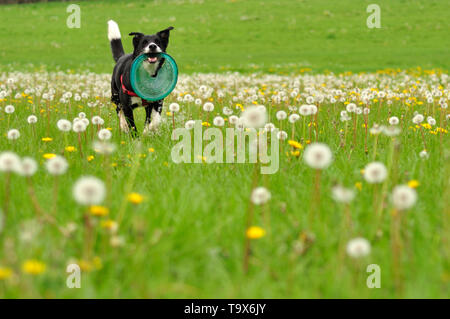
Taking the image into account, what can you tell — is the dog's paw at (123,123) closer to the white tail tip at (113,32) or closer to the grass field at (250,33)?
the white tail tip at (113,32)

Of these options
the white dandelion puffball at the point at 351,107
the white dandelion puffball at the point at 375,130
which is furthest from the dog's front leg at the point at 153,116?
the white dandelion puffball at the point at 375,130

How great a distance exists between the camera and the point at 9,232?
8.36ft

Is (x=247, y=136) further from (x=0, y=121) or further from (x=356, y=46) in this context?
(x=356, y=46)

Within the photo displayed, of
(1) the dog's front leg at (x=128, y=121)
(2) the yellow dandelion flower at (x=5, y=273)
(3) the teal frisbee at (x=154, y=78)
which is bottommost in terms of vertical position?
(2) the yellow dandelion flower at (x=5, y=273)

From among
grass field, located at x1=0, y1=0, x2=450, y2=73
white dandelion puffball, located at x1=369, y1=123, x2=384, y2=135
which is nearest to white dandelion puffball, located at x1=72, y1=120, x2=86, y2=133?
white dandelion puffball, located at x1=369, y1=123, x2=384, y2=135

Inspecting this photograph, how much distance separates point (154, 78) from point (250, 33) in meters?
26.1

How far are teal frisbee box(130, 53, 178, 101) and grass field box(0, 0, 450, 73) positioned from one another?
12.0m

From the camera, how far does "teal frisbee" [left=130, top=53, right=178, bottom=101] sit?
5.54 metres

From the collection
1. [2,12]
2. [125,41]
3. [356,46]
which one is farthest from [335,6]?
[2,12]

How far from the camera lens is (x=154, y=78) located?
19.1 feet

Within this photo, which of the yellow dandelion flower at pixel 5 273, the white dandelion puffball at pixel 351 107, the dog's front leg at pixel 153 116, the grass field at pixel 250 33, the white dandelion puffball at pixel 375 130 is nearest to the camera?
the yellow dandelion flower at pixel 5 273

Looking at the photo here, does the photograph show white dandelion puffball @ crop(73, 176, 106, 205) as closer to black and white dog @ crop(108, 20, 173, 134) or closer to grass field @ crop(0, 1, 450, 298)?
grass field @ crop(0, 1, 450, 298)

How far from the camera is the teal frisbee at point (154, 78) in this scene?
5.54 metres

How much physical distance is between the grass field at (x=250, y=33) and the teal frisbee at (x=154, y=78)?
1203cm
